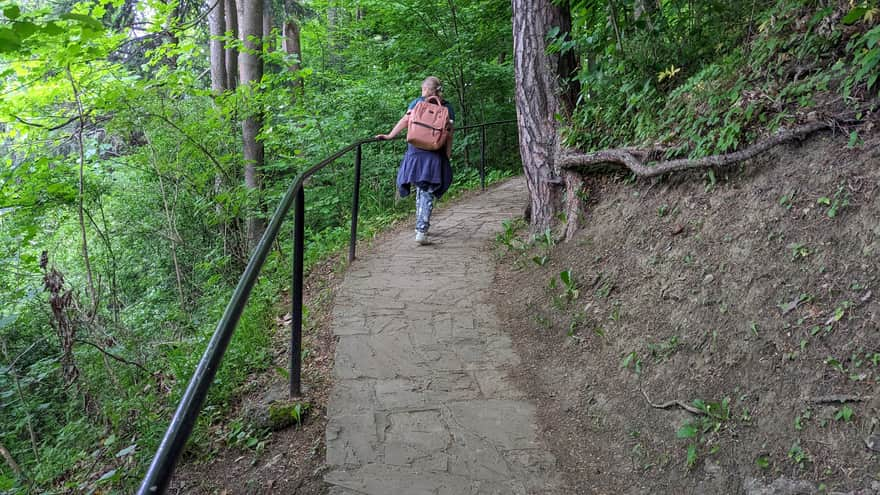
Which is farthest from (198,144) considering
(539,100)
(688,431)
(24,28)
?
(688,431)

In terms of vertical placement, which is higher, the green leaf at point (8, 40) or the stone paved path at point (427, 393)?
the green leaf at point (8, 40)

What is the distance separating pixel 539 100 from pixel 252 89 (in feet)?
12.0

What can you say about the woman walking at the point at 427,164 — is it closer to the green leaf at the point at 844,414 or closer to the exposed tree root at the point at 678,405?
the exposed tree root at the point at 678,405

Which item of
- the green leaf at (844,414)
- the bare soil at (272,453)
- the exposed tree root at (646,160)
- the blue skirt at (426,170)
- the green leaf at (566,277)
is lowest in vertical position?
the bare soil at (272,453)

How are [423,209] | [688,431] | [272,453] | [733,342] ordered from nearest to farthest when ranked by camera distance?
[688,431] → [733,342] → [272,453] → [423,209]

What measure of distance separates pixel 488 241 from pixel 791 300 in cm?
404

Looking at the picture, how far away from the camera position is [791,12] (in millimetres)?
3723

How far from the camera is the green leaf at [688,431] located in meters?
2.58

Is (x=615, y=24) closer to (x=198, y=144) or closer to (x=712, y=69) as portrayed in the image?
(x=712, y=69)

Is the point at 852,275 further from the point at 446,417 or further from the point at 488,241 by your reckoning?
the point at 488,241

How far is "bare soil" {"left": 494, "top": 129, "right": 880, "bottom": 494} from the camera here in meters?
2.25

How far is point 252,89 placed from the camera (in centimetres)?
745

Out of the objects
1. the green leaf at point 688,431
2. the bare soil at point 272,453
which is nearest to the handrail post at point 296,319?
the bare soil at point 272,453

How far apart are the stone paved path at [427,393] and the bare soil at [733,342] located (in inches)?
9.0
